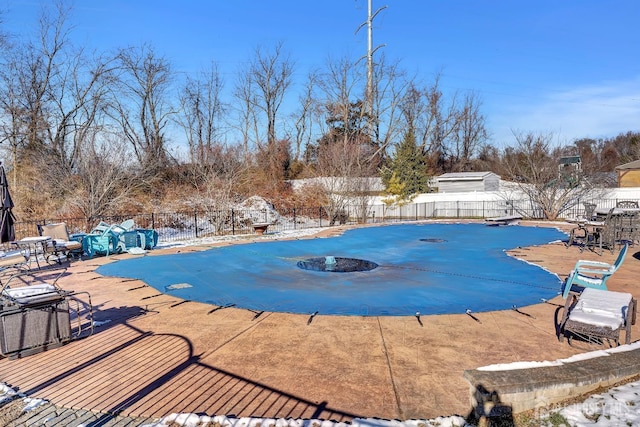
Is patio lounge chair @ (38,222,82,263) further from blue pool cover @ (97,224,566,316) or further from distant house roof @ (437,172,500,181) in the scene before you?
distant house roof @ (437,172,500,181)

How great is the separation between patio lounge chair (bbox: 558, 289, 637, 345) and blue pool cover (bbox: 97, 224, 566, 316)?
166 centimetres

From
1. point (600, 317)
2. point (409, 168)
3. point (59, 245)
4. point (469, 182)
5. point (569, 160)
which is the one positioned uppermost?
point (409, 168)

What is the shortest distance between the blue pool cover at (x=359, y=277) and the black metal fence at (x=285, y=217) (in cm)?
521

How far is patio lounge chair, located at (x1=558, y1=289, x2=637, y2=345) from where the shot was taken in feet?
12.8

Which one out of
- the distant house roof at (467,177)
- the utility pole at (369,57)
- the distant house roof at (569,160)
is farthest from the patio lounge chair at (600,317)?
the utility pole at (369,57)

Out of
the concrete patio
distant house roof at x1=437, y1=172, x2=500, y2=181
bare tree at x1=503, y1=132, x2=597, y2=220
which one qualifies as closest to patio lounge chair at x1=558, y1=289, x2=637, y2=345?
the concrete patio

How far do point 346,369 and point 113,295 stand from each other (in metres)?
4.84

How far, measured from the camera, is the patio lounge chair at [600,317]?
3.92m

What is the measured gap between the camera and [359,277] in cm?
849

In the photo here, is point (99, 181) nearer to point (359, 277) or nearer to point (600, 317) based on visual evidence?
point (359, 277)

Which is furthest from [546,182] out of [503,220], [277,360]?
[277,360]

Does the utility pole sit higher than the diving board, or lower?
higher

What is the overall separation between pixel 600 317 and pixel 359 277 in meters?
4.88

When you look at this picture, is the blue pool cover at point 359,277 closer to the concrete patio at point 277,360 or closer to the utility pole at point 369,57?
the concrete patio at point 277,360
